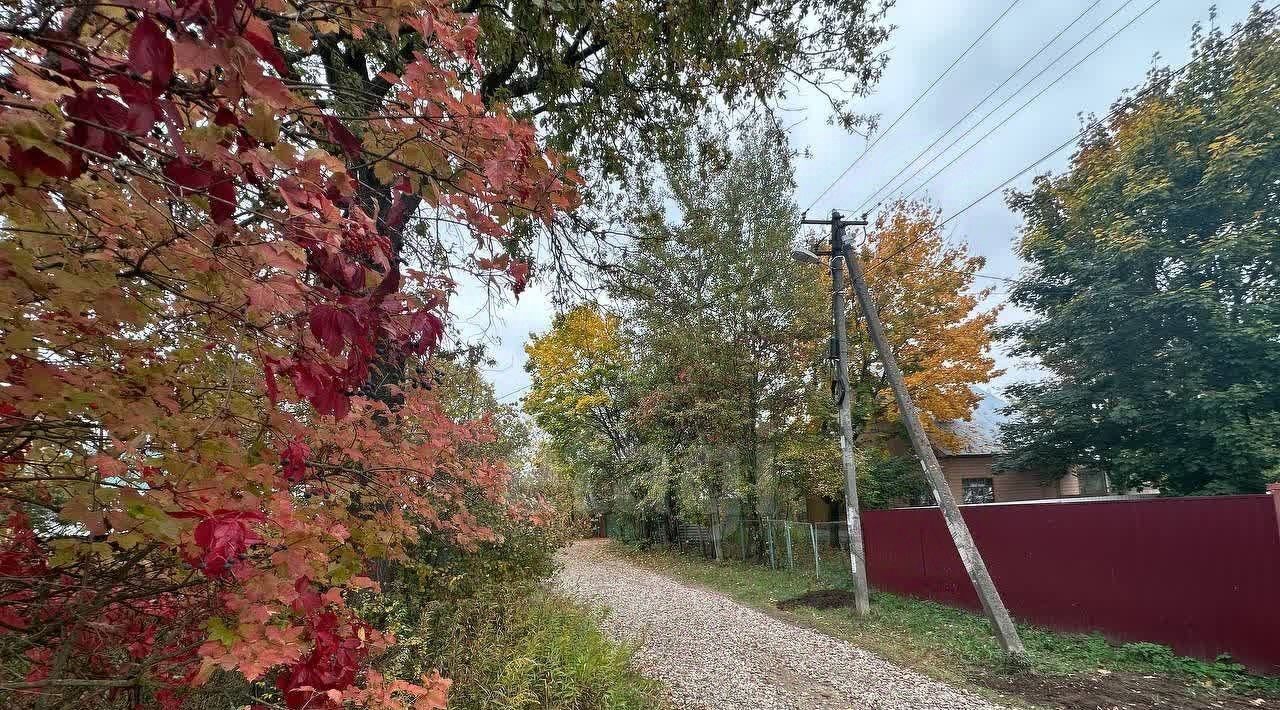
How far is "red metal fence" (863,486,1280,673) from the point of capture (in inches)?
205

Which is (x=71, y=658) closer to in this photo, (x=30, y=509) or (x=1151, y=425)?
(x=30, y=509)

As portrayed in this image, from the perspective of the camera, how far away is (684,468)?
14508mm

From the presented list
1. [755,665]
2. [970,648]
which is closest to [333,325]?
[755,665]

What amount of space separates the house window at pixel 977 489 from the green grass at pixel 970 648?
11112mm

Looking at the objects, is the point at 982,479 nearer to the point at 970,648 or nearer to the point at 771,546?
the point at 771,546

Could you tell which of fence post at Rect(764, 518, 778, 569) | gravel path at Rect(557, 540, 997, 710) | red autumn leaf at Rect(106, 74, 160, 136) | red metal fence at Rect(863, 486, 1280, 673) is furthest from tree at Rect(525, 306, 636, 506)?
red autumn leaf at Rect(106, 74, 160, 136)

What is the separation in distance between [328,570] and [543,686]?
9.46 ft

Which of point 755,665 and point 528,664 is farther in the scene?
point 755,665

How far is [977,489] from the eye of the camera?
18.8 m

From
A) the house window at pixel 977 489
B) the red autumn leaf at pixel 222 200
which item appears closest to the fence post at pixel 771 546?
the house window at pixel 977 489

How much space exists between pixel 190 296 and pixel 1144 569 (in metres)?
8.66

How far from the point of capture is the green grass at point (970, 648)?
5.32 meters

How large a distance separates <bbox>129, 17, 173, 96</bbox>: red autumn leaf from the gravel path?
579 centimetres

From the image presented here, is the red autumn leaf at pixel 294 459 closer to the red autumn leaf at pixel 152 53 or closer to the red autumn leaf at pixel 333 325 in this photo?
the red autumn leaf at pixel 333 325
